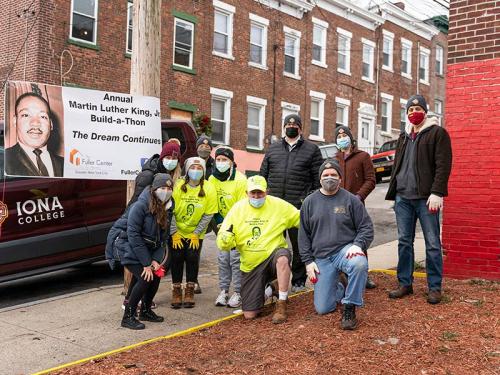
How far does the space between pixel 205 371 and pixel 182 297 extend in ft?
7.21

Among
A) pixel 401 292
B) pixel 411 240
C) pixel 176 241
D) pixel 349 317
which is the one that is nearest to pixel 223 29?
pixel 176 241

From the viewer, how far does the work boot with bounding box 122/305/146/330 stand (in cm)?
527

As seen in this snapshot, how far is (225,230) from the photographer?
538 centimetres

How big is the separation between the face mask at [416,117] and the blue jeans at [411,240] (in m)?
0.78

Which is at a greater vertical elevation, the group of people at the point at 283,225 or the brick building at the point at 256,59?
the brick building at the point at 256,59

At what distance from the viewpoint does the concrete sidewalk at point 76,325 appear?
4.60 metres

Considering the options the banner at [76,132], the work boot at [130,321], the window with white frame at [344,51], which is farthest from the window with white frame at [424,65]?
the work boot at [130,321]

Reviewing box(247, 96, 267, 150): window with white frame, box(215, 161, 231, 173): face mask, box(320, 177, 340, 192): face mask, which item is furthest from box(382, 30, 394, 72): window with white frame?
box(320, 177, 340, 192): face mask

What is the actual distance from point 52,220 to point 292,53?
713 inches

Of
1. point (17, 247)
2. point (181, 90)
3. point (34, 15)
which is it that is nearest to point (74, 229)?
point (17, 247)

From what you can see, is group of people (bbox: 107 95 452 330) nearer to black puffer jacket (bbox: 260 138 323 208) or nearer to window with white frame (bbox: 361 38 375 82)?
black puffer jacket (bbox: 260 138 323 208)

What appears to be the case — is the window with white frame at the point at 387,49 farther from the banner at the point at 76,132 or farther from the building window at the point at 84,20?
the banner at the point at 76,132

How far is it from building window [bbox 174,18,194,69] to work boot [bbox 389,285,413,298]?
1496 cm

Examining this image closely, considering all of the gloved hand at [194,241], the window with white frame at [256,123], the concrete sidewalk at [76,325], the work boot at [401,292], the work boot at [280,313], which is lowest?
the concrete sidewalk at [76,325]
